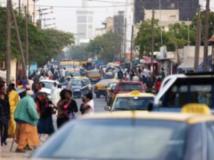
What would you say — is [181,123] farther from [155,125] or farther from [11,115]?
[11,115]

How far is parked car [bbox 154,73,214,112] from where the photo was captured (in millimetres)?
16438

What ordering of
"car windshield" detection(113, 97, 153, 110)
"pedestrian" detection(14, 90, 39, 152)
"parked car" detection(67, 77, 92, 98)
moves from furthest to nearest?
"parked car" detection(67, 77, 92, 98), "car windshield" detection(113, 97, 153, 110), "pedestrian" detection(14, 90, 39, 152)

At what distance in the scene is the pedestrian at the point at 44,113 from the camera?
72.9ft

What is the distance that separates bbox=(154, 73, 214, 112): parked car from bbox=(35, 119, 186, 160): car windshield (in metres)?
7.13

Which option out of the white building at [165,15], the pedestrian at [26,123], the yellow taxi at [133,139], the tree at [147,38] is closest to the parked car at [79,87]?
the pedestrian at [26,123]

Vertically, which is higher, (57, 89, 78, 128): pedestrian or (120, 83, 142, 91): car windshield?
(57, 89, 78, 128): pedestrian

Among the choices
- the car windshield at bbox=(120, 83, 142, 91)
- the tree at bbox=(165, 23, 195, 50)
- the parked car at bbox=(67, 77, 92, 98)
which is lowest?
the parked car at bbox=(67, 77, 92, 98)

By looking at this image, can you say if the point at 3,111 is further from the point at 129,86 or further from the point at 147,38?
the point at 147,38

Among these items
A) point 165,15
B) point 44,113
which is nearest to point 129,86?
point 44,113

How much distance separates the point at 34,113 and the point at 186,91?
550 centimetres

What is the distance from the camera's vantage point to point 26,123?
2180 cm

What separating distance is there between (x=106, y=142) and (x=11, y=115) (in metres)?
15.2

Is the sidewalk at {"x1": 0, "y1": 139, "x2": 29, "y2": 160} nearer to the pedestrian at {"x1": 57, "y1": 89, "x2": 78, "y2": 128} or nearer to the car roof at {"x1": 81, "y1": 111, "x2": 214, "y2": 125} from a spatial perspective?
the pedestrian at {"x1": 57, "y1": 89, "x2": 78, "y2": 128}

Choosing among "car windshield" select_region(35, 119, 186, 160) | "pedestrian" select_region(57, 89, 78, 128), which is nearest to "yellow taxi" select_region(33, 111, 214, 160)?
"car windshield" select_region(35, 119, 186, 160)
